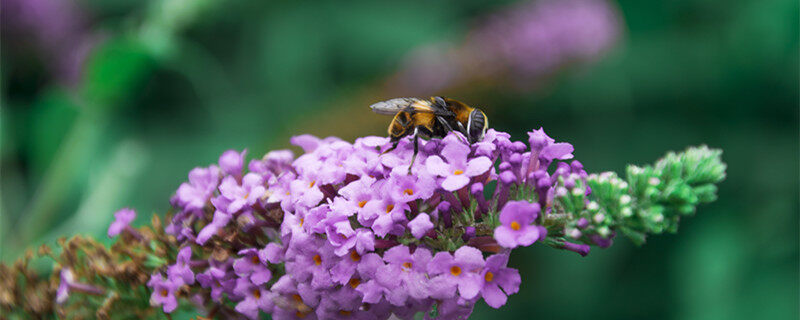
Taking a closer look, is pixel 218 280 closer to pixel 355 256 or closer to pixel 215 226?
pixel 215 226

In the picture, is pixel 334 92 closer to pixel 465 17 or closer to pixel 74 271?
pixel 465 17

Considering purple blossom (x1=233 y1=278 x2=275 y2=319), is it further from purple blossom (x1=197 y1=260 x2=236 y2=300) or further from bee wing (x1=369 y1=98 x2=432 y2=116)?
bee wing (x1=369 y1=98 x2=432 y2=116)

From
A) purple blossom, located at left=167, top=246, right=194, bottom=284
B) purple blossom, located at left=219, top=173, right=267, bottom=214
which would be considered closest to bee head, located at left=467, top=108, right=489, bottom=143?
purple blossom, located at left=219, top=173, right=267, bottom=214

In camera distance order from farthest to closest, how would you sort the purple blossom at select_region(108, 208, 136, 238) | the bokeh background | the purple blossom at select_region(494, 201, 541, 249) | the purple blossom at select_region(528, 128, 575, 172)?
the bokeh background, the purple blossom at select_region(108, 208, 136, 238), the purple blossom at select_region(528, 128, 575, 172), the purple blossom at select_region(494, 201, 541, 249)

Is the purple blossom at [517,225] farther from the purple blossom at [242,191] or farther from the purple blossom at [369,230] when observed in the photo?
the purple blossom at [242,191]

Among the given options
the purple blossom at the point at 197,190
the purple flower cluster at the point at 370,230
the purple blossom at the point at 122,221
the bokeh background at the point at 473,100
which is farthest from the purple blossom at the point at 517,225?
the bokeh background at the point at 473,100
